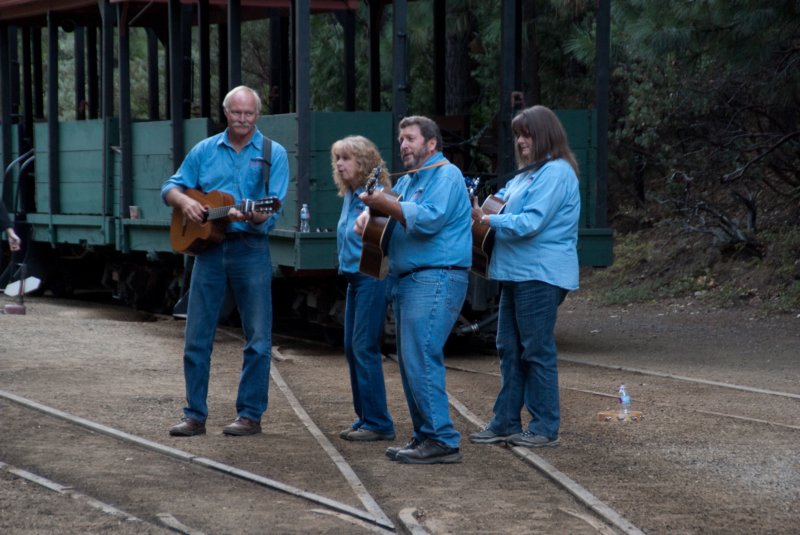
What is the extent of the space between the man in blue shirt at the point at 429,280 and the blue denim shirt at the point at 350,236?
2.12ft

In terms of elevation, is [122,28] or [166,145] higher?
[122,28]

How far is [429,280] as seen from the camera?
6531 mm

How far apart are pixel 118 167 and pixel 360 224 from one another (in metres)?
8.12

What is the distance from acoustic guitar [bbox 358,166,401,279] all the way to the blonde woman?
0.35 m

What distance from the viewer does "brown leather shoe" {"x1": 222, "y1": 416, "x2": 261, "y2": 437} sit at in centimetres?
739

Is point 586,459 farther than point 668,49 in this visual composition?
No

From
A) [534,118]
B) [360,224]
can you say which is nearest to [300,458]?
[360,224]

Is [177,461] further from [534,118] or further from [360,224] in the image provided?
[534,118]

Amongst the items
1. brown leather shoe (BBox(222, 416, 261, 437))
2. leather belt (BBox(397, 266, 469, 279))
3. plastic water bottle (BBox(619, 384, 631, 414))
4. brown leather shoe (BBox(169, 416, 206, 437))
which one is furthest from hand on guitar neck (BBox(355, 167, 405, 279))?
plastic water bottle (BBox(619, 384, 631, 414))

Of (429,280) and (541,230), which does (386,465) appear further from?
(541,230)

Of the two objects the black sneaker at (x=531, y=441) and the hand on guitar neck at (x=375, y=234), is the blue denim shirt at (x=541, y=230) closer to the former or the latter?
the hand on guitar neck at (x=375, y=234)

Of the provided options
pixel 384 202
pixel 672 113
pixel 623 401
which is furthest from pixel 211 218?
pixel 672 113

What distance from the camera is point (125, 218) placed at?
560 inches

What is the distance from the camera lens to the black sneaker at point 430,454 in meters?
6.59
